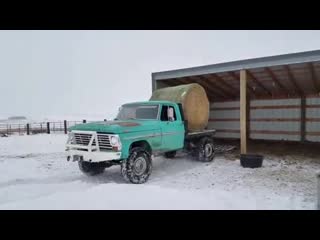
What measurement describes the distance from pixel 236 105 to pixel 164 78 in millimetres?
5610

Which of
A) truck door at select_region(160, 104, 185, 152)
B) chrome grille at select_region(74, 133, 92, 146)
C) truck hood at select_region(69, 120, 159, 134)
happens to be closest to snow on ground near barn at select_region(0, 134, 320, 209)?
truck door at select_region(160, 104, 185, 152)

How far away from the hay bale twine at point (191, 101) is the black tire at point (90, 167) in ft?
11.7

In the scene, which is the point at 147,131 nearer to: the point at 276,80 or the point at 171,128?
the point at 171,128

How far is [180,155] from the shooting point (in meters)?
11.4

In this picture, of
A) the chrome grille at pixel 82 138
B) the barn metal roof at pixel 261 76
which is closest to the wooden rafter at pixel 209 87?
the barn metal roof at pixel 261 76

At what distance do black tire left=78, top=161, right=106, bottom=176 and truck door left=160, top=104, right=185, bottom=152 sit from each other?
1987mm

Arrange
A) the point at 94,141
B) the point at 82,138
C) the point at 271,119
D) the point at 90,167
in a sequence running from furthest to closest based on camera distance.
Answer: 1. the point at 271,119
2. the point at 90,167
3. the point at 82,138
4. the point at 94,141

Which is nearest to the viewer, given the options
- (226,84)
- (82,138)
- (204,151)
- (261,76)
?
(82,138)

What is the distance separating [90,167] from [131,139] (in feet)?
6.21

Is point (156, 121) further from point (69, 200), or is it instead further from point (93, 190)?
point (69, 200)

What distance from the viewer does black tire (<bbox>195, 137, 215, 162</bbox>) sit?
9992 mm

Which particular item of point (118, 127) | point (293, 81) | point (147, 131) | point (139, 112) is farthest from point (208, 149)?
point (293, 81)

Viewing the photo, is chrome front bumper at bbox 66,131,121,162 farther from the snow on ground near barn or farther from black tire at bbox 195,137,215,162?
black tire at bbox 195,137,215,162

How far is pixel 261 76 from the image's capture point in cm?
1180
